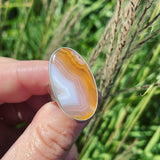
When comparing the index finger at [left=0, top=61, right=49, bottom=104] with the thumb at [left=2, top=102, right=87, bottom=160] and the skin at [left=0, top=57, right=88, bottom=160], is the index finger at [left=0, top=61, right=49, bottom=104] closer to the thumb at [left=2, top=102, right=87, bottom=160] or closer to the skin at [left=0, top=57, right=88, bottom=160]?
the skin at [left=0, top=57, right=88, bottom=160]

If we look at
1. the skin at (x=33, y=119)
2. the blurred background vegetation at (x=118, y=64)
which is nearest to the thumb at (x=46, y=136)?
the skin at (x=33, y=119)

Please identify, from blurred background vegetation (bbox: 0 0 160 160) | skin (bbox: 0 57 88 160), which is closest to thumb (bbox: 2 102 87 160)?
skin (bbox: 0 57 88 160)

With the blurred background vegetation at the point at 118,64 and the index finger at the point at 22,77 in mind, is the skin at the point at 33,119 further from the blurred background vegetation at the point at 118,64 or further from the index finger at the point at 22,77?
the blurred background vegetation at the point at 118,64

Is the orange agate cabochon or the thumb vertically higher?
the orange agate cabochon

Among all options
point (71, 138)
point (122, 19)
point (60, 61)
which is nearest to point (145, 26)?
point (122, 19)

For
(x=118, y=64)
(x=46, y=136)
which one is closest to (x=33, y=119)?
(x=46, y=136)

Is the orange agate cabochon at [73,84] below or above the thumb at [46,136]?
above
